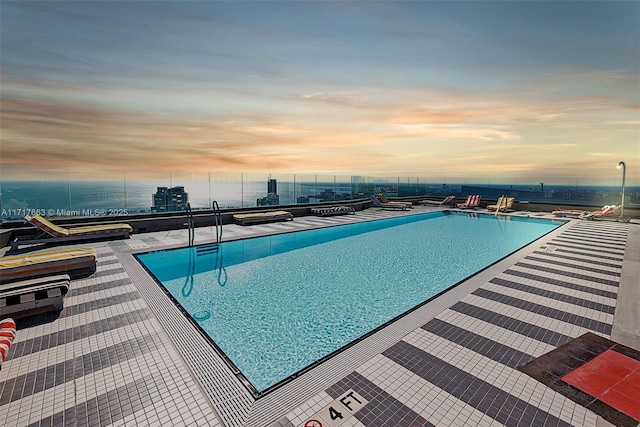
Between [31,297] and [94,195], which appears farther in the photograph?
[94,195]

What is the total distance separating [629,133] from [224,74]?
1733cm

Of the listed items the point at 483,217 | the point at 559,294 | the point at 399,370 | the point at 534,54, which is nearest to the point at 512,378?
the point at 399,370

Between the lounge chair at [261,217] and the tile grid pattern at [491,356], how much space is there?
28.3 feet

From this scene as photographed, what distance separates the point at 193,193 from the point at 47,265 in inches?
250

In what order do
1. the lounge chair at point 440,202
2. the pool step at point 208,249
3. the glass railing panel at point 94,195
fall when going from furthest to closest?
the lounge chair at point 440,202 → the glass railing panel at point 94,195 → the pool step at point 208,249

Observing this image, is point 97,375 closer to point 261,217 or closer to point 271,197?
point 261,217

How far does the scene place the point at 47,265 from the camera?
491 cm

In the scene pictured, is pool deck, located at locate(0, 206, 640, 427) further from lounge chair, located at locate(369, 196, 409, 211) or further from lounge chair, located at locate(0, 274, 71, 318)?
lounge chair, located at locate(369, 196, 409, 211)

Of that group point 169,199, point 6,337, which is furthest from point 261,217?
A: point 6,337

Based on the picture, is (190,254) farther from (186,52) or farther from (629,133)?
(629,133)

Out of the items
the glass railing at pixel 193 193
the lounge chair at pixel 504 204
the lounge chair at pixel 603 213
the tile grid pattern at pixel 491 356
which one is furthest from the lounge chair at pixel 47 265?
the lounge chair at pixel 603 213

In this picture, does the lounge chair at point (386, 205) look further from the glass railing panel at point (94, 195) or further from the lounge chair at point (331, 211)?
the glass railing panel at point (94, 195)

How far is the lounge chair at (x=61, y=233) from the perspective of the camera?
24.3ft

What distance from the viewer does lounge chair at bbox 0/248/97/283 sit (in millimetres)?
4590
